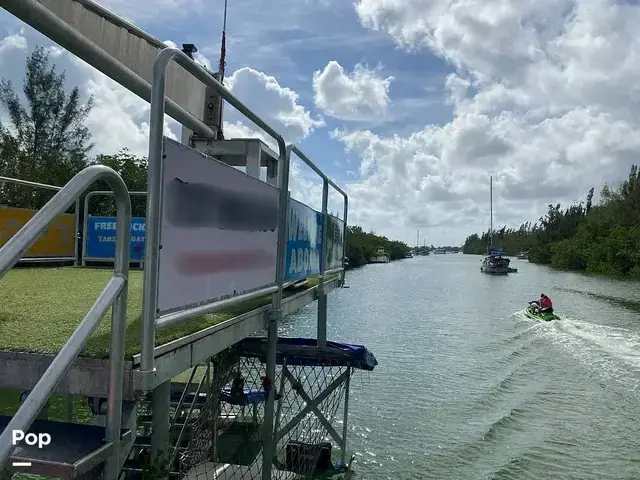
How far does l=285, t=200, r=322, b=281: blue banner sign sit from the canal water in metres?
5.02

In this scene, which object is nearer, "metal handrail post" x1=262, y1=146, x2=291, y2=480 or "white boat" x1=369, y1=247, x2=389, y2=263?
"metal handrail post" x1=262, y1=146, x2=291, y2=480

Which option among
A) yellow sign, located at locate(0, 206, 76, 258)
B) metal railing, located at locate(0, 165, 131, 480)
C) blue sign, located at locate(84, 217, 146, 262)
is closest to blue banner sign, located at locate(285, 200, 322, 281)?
metal railing, located at locate(0, 165, 131, 480)

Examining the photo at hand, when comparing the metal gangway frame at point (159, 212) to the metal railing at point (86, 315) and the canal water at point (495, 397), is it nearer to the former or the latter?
the metal railing at point (86, 315)

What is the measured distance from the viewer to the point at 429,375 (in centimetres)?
1827

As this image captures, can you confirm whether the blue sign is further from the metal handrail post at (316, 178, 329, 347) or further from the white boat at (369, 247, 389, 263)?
the white boat at (369, 247, 389, 263)

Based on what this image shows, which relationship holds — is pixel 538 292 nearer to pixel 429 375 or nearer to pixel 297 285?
pixel 429 375

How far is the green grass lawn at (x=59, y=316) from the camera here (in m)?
3.13

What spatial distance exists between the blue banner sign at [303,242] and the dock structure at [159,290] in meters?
0.02

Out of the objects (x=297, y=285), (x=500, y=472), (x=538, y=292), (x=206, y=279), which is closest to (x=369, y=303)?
(x=538, y=292)

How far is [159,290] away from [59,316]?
6.13 ft

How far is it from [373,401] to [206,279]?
12.2 m

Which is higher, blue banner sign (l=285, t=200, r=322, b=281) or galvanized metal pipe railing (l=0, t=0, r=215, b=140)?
galvanized metal pipe railing (l=0, t=0, r=215, b=140)

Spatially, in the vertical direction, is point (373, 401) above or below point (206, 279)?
below

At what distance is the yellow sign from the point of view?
26.8 feet
